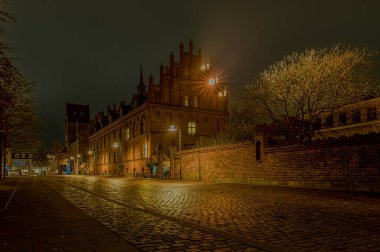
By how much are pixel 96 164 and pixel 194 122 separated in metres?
43.7

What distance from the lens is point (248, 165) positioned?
85.2 ft

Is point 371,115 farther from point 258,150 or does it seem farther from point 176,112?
point 176,112

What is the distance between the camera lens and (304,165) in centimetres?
2075

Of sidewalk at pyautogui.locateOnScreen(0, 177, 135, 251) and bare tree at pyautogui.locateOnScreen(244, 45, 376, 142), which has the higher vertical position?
bare tree at pyautogui.locateOnScreen(244, 45, 376, 142)

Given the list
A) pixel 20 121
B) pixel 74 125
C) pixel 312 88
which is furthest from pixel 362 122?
pixel 74 125

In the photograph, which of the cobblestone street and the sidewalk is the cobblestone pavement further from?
the sidewalk

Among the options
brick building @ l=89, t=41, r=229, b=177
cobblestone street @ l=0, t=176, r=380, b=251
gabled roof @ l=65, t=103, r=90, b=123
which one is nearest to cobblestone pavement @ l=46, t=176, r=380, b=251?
cobblestone street @ l=0, t=176, r=380, b=251

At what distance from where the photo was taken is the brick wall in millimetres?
16906

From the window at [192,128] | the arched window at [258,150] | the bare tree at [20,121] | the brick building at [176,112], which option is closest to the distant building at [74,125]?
the brick building at [176,112]

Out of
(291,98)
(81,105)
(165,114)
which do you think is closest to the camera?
(291,98)

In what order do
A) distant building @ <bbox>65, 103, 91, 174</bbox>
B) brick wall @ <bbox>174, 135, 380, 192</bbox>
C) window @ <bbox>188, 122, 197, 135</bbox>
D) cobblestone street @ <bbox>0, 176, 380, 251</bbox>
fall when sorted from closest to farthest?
cobblestone street @ <bbox>0, 176, 380, 251</bbox> < brick wall @ <bbox>174, 135, 380, 192</bbox> < window @ <bbox>188, 122, 197, 135</bbox> < distant building @ <bbox>65, 103, 91, 174</bbox>

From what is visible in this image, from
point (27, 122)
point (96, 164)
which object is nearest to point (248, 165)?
point (27, 122)

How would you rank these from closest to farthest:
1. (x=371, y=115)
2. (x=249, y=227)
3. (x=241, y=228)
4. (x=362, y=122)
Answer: (x=241, y=228), (x=249, y=227), (x=371, y=115), (x=362, y=122)

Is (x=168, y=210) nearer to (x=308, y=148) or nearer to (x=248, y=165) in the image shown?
(x=308, y=148)
